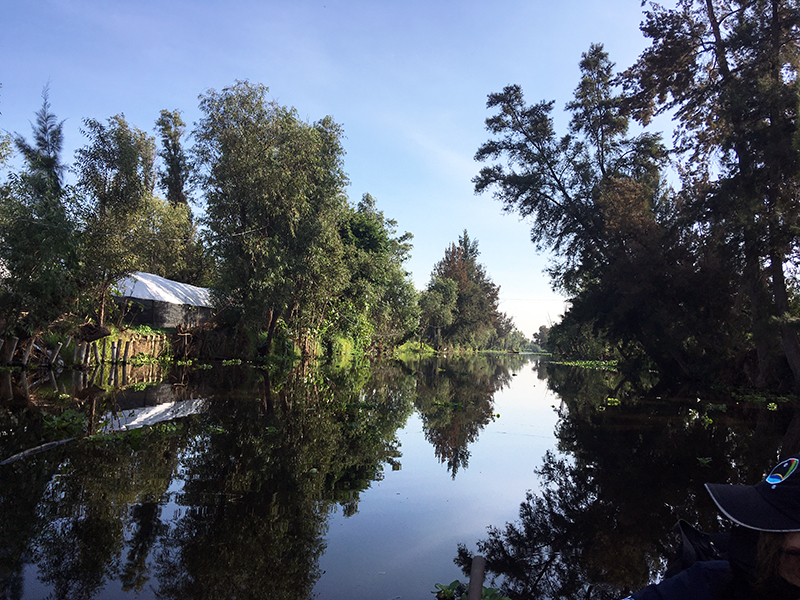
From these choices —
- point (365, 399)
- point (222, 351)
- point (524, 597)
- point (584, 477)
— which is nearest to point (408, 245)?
point (222, 351)

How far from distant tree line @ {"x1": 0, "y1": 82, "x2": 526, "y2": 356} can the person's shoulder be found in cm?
1962

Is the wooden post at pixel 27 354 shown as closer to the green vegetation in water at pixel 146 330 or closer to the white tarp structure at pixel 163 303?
the white tarp structure at pixel 163 303

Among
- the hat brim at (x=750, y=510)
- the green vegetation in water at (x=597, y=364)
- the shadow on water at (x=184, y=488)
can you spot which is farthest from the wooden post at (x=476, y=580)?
the green vegetation in water at (x=597, y=364)

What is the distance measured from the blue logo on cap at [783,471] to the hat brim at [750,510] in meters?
0.07

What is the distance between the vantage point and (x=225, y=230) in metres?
24.2

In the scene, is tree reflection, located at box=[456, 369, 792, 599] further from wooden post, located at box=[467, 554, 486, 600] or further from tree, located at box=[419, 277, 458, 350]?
tree, located at box=[419, 277, 458, 350]

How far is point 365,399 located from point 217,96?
17596 mm

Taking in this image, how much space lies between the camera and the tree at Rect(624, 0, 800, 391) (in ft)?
56.4

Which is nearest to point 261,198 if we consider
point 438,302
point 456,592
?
point 456,592

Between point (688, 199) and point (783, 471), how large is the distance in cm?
2216

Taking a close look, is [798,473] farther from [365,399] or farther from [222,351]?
[222,351]

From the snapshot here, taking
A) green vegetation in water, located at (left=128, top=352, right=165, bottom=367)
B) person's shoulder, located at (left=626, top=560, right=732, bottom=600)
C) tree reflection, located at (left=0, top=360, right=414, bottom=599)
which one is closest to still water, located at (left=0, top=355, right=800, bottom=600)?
tree reflection, located at (left=0, top=360, right=414, bottom=599)

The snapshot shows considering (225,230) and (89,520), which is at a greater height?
(225,230)

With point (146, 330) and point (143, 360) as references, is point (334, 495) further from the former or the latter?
point (146, 330)
